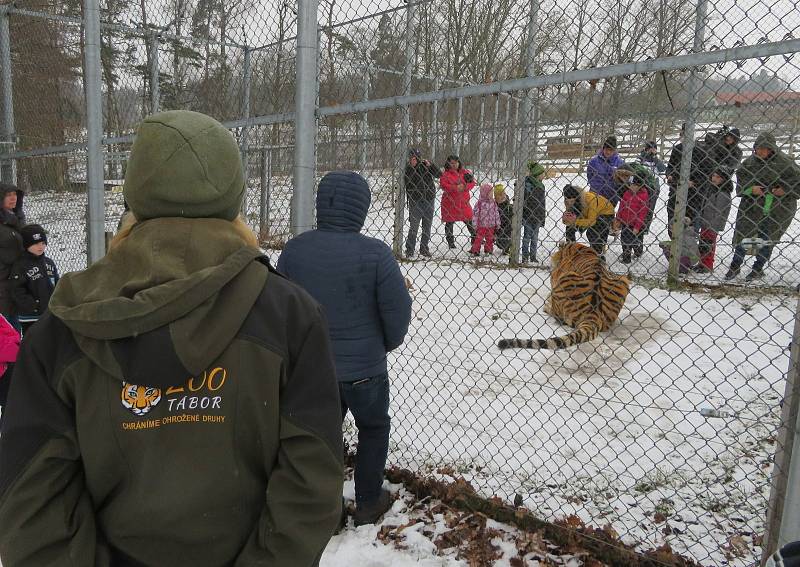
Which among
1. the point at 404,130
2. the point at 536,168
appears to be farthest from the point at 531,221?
the point at 404,130

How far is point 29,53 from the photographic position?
36.7 ft

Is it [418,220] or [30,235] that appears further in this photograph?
[418,220]

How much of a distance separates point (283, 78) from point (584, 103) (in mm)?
3135

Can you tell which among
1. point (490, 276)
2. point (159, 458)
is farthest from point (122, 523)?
point (490, 276)

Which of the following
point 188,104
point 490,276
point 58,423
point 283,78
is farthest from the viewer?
point 490,276

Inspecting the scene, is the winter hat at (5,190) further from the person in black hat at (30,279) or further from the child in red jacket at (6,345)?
the child in red jacket at (6,345)

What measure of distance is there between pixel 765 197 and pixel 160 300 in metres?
7.47

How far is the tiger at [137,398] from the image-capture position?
1.37 meters

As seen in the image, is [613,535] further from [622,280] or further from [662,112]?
[622,280]

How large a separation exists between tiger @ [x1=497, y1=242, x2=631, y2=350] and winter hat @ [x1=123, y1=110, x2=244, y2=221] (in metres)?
5.39

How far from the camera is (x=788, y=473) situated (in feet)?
7.57

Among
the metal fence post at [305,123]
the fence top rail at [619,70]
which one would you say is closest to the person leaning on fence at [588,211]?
the fence top rail at [619,70]

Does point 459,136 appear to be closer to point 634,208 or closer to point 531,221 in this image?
point 634,208

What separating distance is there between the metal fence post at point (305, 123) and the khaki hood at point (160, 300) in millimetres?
2069
